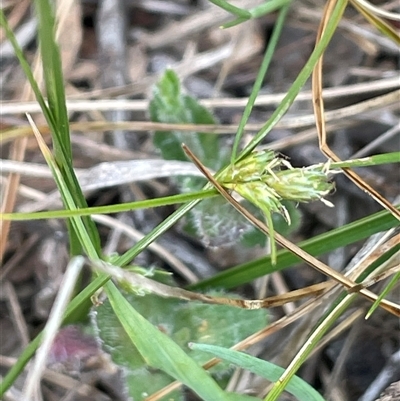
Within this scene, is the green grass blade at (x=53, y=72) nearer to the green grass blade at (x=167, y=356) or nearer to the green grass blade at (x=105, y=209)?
the green grass blade at (x=105, y=209)

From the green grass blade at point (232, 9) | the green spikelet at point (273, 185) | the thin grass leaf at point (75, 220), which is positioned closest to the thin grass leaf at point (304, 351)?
the green spikelet at point (273, 185)

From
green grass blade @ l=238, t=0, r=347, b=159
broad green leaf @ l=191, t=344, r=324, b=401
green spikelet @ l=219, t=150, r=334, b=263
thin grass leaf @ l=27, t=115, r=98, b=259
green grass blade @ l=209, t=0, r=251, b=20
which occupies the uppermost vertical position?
green grass blade @ l=209, t=0, r=251, b=20

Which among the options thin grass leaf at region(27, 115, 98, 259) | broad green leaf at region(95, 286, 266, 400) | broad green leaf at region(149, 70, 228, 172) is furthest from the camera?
broad green leaf at region(149, 70, 228, 172)

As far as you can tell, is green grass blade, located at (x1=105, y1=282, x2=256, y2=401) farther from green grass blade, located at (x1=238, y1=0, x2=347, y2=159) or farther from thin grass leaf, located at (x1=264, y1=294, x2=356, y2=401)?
green grass blade, located at (x1=238, y1=0, x2=347, y2=159)

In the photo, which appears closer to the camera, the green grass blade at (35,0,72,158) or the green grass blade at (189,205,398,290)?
the green grass blade at (35,0,72,158)

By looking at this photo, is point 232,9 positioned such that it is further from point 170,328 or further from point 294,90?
point 170,328

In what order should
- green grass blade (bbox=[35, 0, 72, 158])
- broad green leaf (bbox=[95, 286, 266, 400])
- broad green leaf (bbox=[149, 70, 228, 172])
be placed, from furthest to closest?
broad green leaf (bbox=[149, 70, 228, 172]) → broad green leaf (bbox=[95, 286, 266, 400]) → green grass blade (bbox=[35, 0, 72, 158])

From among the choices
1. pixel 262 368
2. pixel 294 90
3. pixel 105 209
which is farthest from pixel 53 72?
pixel 262 368

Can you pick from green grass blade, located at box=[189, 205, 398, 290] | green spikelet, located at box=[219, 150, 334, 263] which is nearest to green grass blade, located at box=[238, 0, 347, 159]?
green spikelet, located at box=[219, 150, 334, 263]
